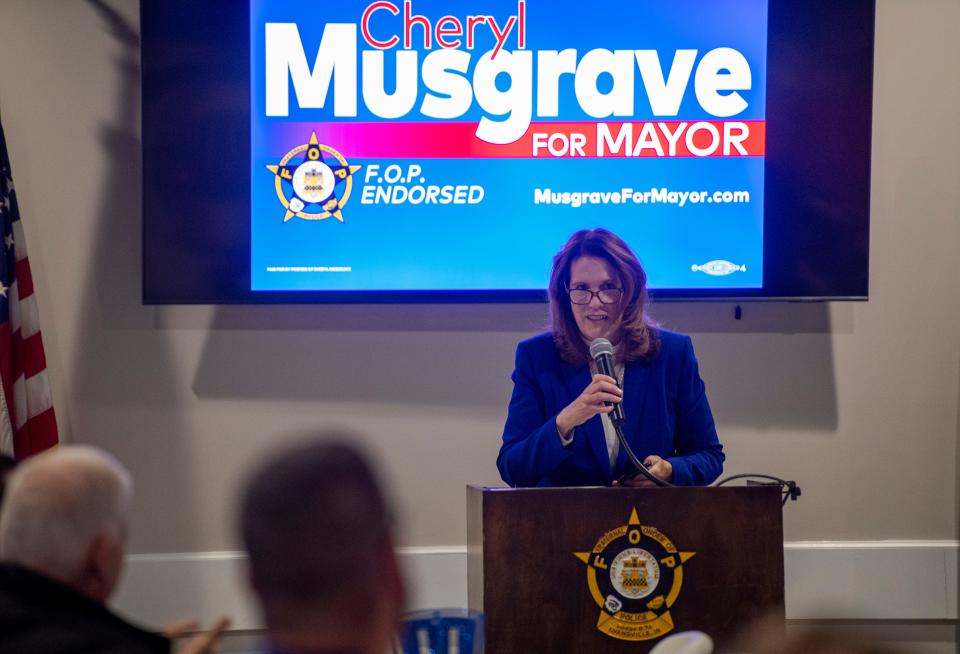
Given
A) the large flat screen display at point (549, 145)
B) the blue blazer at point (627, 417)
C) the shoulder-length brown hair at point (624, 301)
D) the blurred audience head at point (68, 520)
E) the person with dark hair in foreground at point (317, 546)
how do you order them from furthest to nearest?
the large flat screen display at point (549, 145)
the shoulder-length brown hair at point (624, 301)
the blue blazer at point (627, 417)
the blurred audience head at point (68, 520)
the person with dark hair in foreground at point (317, 546)

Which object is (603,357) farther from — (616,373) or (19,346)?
(19,346)

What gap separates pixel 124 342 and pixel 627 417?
221 cm

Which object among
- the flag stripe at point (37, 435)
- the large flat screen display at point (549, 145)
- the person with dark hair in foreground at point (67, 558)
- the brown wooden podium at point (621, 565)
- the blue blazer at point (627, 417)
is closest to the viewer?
the person with dark hair in foreground at point (67, 558)

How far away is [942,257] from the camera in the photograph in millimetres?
4312

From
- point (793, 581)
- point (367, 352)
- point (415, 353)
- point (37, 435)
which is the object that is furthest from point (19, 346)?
point (793, 581)

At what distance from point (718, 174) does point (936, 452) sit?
4.77 ft

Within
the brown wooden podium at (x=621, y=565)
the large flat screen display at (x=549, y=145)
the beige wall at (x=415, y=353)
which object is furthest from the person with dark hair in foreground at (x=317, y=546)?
the beige wall at (x=415, y=353)

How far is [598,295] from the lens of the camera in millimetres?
2955

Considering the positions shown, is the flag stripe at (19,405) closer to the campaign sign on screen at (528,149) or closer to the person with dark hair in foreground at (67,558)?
the campaign sign on screen at (528,149)

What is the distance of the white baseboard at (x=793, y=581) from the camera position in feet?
13.6

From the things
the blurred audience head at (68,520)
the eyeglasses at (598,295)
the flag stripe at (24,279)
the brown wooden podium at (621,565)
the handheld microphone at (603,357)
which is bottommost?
the brown wooden podium at (621,565)

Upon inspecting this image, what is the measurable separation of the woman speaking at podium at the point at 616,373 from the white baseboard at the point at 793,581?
59.3 inches

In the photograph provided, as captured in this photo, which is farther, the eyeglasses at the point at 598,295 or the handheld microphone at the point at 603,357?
the eyeglasses at the point at 598,295

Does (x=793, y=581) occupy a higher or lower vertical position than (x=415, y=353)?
lower
